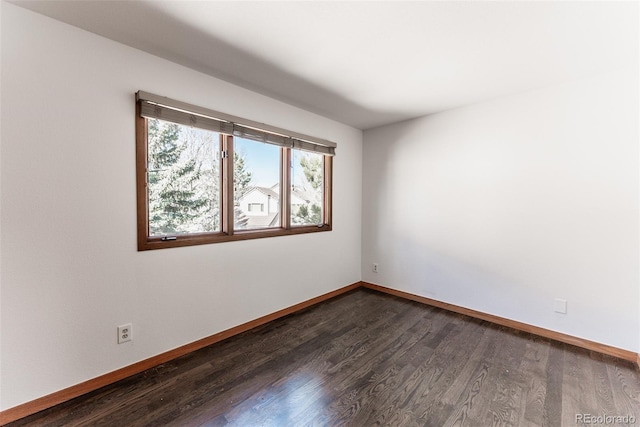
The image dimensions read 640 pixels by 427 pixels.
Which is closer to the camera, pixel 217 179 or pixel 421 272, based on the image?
pixel 217 179

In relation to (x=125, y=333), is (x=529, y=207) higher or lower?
higher

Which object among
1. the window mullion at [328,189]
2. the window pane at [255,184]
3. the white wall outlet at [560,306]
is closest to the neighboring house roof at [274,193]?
the window pane at [255,184]

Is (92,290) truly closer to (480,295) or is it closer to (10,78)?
(10,78)

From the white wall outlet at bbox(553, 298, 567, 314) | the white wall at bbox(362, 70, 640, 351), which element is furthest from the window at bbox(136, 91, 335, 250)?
the white wall outlet at bbox(553, 298, 567, 314)

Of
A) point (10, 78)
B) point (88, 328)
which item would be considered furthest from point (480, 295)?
point (10, 78)

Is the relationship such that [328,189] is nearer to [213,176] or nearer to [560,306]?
[213,176]

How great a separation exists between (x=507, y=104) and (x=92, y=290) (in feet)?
12.7

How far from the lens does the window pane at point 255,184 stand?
8.33 ft

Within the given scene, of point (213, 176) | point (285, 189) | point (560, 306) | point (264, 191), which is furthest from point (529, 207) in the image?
point (213, 176)

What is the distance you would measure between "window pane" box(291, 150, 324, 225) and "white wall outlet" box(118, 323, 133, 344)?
176 centimetres

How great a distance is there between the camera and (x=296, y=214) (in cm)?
317

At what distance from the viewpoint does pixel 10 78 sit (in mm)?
1474

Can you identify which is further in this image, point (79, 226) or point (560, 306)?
point (560, 306)

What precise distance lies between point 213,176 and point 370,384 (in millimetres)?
2068
